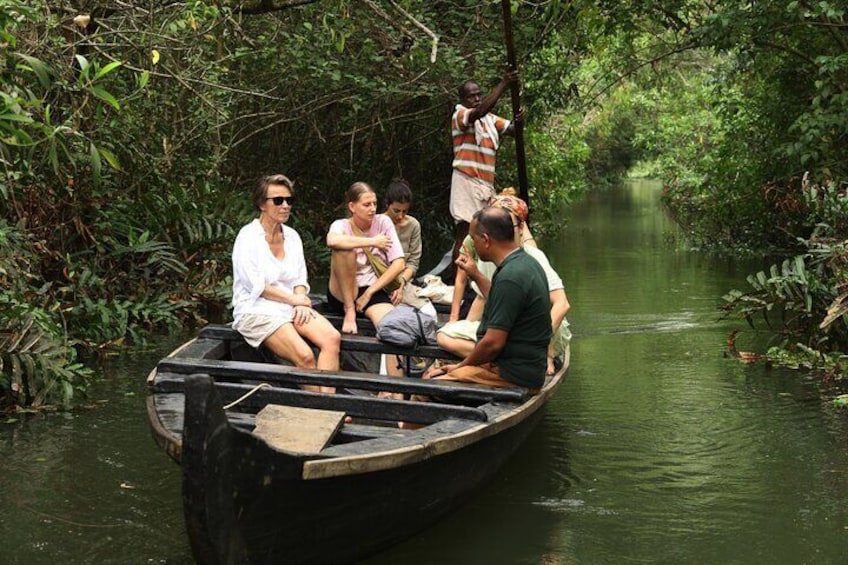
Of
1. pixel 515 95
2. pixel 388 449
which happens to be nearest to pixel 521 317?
pixel 388 449

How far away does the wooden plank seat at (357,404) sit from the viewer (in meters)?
5.52

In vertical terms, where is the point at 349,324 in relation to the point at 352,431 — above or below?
above

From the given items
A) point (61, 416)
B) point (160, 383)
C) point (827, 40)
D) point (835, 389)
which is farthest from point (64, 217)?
point (827, 40)

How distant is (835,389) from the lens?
830 cm

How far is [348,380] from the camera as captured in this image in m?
5.93

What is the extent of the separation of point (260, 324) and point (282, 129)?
848cm

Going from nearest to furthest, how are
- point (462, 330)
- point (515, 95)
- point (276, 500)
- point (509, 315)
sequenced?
point (276, 500) < point (509, 315) < point (462, 330) < point (515, 95)

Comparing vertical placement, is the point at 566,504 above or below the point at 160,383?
below

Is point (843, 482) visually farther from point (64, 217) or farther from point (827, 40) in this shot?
point (827, 40)

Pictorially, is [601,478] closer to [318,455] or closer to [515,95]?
[318,455]

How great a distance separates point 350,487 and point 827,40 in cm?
1022

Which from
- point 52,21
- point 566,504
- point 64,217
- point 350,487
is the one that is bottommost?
point 566,504

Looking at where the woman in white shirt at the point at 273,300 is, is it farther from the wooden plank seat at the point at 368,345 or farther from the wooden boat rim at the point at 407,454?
the wooden boat rim at the point at 407,454

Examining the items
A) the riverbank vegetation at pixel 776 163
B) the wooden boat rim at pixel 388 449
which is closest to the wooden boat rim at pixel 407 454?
the wooden boat rim at pixel 388 449
